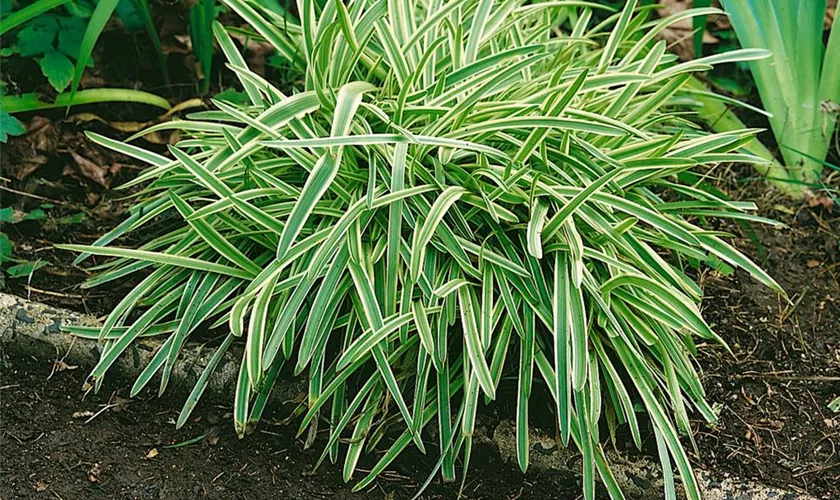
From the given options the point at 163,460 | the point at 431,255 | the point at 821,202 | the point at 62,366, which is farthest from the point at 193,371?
the point at 821,202

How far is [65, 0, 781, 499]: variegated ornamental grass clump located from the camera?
5.92 feet

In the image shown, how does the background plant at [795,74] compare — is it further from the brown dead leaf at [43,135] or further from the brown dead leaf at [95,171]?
the brown dead leaf at [43,135]

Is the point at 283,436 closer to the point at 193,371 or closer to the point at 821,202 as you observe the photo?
the point at 193,371

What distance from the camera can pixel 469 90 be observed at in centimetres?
213

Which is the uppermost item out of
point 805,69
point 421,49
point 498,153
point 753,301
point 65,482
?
point 421,49

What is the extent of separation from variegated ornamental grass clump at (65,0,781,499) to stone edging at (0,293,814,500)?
59 mm

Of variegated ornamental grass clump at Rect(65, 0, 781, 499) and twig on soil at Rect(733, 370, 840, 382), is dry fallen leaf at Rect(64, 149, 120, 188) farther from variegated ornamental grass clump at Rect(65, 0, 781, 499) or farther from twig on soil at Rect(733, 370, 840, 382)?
twig on soil at Rect(733, 370, 840, 382)

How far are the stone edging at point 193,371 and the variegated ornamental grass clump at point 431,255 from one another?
6cm

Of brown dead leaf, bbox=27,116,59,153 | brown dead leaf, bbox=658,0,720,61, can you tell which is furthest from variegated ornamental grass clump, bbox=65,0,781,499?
brown dead leaf, bbox=658,0,720,61

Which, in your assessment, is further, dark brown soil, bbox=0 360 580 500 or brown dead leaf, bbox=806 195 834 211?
brown dead leaf, bbox=806 195 834 211

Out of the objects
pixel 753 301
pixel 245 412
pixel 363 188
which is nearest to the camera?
pixel 245 412

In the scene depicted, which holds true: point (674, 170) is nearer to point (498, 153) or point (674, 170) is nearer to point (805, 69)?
point (498, 153)

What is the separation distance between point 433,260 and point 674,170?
1.92ft

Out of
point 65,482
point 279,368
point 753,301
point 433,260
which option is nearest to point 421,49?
point 433,260
